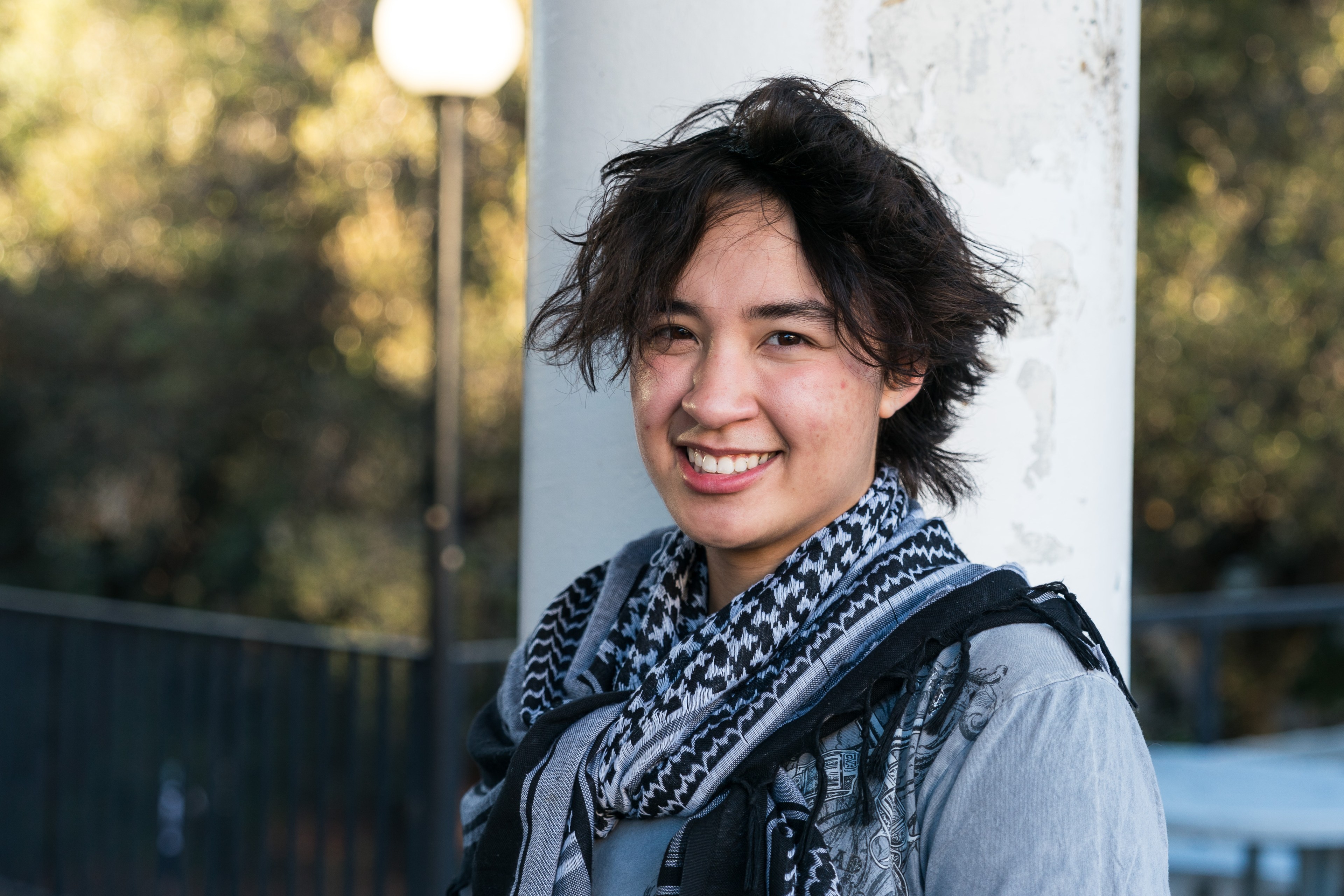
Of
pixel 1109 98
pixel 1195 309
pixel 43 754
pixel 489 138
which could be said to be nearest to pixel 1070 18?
pixel 1109 98

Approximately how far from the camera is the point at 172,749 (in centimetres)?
507

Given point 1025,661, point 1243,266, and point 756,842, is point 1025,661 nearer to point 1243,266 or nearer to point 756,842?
point 756,842

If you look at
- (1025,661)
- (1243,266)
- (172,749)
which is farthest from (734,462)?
(1243,266)

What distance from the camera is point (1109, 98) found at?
1.50 meters

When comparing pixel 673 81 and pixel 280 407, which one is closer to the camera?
pixel 673 81

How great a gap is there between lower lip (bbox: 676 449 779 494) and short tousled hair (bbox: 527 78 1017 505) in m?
0.15

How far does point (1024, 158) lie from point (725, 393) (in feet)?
1.76

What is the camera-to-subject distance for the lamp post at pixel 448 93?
184 inches

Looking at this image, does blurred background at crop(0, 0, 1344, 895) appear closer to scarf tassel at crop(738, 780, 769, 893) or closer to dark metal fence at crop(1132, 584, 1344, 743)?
dark metal fence at crop(1132, 584, 1344, 743)

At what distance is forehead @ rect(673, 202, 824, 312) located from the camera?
1207 millimetres

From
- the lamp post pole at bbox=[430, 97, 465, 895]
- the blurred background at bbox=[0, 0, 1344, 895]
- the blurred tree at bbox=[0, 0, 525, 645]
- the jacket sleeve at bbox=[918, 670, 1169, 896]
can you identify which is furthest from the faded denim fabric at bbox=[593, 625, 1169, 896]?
the blurred tree at bbox=[0, 0, 525, 645]

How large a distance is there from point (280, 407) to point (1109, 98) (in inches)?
341

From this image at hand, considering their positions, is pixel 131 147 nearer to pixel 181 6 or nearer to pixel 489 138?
pixel 181 6

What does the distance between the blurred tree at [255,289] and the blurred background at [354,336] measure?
0.9 inches
